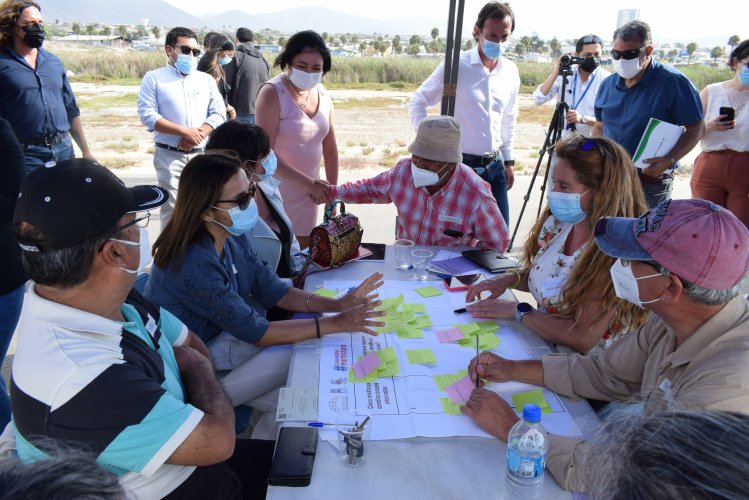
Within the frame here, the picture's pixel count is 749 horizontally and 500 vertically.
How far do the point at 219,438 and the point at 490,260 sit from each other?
6.14ft

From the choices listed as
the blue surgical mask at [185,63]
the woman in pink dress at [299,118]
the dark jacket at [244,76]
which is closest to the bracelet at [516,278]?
the woman in pink dress at [299,118]

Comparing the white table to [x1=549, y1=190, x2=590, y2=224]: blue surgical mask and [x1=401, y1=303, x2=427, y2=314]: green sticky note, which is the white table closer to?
[x1=401, y1=303, x2=427, y2=314]: green sticky note

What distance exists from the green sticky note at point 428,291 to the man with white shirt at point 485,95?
6.81 ft

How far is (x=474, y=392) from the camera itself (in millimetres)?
1703

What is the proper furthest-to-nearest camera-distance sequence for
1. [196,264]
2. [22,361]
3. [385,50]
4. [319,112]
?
[385,50] < [319,112] < [196,264] < [22,361]

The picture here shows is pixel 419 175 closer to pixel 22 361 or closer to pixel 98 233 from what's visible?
pixel 98 233

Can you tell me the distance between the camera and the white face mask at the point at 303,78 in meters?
3.72

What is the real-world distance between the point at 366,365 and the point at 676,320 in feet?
3.36

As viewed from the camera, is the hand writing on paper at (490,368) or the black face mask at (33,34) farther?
the black face mask at (33,34)

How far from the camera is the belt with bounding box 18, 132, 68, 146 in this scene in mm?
3863

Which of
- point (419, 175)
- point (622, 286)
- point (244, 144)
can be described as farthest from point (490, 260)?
point (244, 144)

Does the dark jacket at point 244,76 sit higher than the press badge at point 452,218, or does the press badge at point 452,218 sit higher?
the dark jacket at point 244,76

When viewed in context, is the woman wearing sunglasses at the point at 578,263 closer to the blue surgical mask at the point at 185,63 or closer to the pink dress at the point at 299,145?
the pink dress at the point at 299,145

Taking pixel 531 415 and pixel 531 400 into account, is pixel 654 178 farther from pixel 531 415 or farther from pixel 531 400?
pixel 531 415
